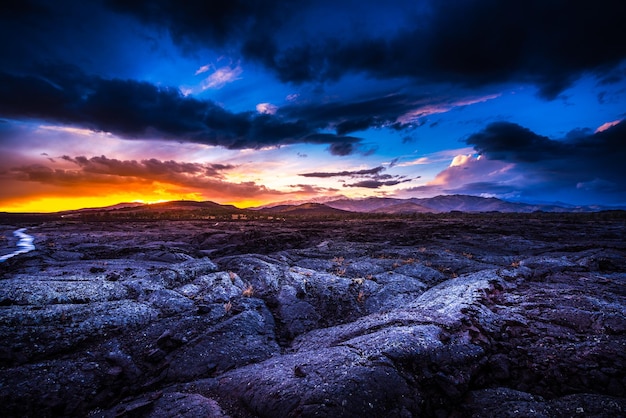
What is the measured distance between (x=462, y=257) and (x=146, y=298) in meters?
19.8

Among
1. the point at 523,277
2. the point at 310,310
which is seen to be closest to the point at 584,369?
the point at 310,310

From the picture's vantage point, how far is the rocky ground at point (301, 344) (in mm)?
5863

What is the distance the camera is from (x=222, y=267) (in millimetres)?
16719

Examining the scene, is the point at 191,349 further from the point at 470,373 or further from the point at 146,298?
the point at 470,373

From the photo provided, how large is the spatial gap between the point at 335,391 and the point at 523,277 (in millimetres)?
13626

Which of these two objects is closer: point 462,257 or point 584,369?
point 584,369

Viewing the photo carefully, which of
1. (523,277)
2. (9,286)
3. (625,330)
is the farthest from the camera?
(523,277)

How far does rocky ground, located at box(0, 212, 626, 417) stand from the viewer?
5.86 meters

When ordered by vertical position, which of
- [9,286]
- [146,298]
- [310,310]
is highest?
[9,286]

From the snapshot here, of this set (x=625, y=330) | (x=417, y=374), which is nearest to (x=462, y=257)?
(x=625, y=330)

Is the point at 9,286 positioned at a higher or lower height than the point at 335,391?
higher

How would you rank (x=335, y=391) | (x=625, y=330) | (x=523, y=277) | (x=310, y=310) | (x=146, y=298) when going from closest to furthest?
(x=335, y=391) < (x=625, y=330) < (x=146, y=298) < (x=310, y=310) < (x=523, y=277)

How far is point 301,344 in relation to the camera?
948 cm

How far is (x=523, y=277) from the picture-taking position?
47.9ft
